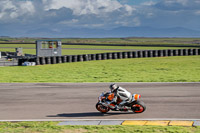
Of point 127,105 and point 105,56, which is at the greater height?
point 105,56

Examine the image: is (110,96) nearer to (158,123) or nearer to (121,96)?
(121,96)

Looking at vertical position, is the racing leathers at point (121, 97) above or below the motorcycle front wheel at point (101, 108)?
above

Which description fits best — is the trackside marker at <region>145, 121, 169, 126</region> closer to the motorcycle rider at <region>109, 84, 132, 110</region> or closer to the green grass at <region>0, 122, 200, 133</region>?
the green grass at <region>0, 122, 200, 133</region>

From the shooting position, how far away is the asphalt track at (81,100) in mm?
12117

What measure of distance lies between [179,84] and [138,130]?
32.8ft

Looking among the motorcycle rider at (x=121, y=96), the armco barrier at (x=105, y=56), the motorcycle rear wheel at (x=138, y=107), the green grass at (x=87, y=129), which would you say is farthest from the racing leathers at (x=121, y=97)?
the armco barrier at (x=105, y=56)

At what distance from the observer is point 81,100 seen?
14.9 m

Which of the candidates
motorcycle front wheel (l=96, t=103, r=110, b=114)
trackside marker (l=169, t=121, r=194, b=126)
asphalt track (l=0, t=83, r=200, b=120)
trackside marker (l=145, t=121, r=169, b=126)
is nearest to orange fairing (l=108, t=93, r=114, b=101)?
motorcycle front wheel (l=96, t=103, r=110, b=114)

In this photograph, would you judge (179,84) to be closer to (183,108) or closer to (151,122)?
(183,108)

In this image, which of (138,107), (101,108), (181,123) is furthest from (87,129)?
(181,123)

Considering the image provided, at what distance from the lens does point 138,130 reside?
387 inches

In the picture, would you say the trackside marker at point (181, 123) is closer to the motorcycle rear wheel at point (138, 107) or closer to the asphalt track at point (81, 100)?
the asphalt track at point (81, 100)

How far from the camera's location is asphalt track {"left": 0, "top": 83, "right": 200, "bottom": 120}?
12117 mm

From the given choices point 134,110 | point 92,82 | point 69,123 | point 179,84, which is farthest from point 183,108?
point 92,82
